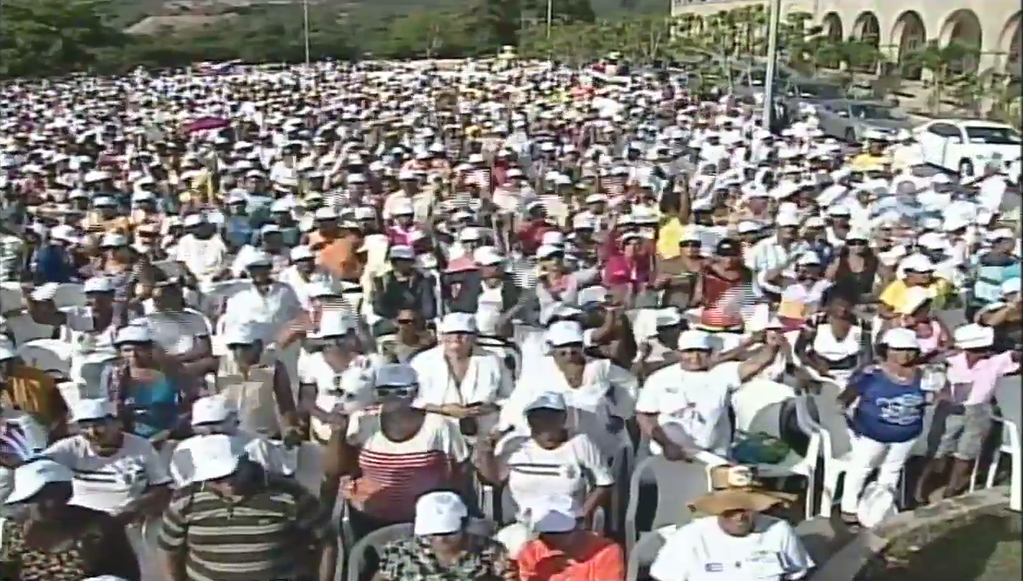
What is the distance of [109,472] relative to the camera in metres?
4.20

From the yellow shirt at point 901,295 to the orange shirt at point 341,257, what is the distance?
267cm

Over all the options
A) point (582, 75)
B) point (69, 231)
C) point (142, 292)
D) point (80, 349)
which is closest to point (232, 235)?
point (69, 231)

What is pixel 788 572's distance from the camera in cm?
392

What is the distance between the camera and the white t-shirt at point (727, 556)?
3.89 meters

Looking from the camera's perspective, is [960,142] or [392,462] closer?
[392,462]

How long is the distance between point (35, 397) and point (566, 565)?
220cm

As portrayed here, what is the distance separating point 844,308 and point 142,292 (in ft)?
10.4

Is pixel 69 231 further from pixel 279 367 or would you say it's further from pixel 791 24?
pixel 791 24

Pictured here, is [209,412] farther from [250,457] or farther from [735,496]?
[735,496]

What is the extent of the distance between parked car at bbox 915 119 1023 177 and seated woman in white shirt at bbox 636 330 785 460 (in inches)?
296

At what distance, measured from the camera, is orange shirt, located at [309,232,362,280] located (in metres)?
6.94

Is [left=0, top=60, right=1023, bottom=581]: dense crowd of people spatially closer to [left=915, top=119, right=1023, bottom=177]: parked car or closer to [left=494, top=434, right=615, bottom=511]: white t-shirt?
[left=494, top=434, right=615, bottom=511]: white t-shirt

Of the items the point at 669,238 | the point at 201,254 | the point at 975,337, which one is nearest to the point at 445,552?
the point at 975,337

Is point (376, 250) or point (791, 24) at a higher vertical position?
point (791, 24)
